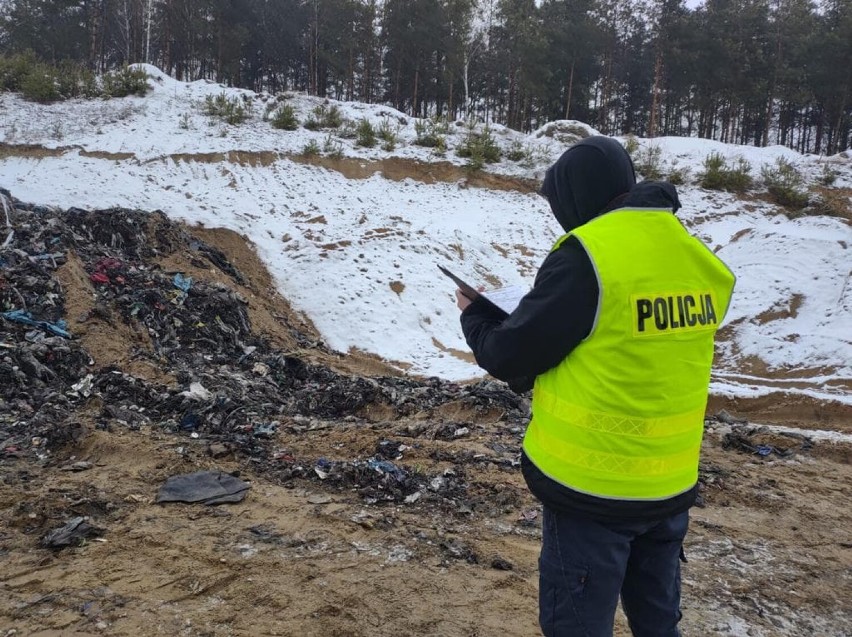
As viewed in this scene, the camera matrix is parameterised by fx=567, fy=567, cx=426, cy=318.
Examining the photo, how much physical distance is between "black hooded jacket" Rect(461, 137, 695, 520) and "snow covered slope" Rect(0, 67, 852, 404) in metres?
6.67

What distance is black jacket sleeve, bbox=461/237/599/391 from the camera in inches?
55.5

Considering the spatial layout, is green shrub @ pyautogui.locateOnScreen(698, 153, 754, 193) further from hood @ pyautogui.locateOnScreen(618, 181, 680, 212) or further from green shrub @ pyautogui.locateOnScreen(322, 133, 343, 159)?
hood @ pyautogui.locateOnScreen(618, 181, 680, 212)

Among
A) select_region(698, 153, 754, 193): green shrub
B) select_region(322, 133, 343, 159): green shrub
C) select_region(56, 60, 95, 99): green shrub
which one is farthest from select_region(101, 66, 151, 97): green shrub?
select_region(698, 153, 754, 193): green shrub

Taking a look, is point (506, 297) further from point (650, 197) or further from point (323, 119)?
point (323, 119)

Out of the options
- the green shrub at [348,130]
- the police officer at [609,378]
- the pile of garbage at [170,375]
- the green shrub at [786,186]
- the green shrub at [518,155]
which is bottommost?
the pile of garbage at [170,375]

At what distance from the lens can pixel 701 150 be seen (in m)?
19.7

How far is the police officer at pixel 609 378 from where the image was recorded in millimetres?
1427

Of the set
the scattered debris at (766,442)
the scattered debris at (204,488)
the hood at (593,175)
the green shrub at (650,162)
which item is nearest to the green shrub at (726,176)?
the green shrub at (650,162)

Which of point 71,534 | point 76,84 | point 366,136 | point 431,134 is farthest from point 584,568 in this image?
point 76,84

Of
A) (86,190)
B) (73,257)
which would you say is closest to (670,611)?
(73,257)

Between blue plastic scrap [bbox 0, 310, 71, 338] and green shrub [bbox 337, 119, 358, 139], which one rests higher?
green shrub [bbox 337, 119, 358, 139]

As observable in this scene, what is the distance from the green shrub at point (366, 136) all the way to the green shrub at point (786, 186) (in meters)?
12.1

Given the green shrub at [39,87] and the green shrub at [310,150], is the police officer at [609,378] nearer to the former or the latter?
the green shrub at [310,150]

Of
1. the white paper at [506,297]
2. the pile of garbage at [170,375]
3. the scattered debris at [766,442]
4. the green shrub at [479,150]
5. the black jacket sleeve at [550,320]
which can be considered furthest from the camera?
the green shrub at [479,150]
